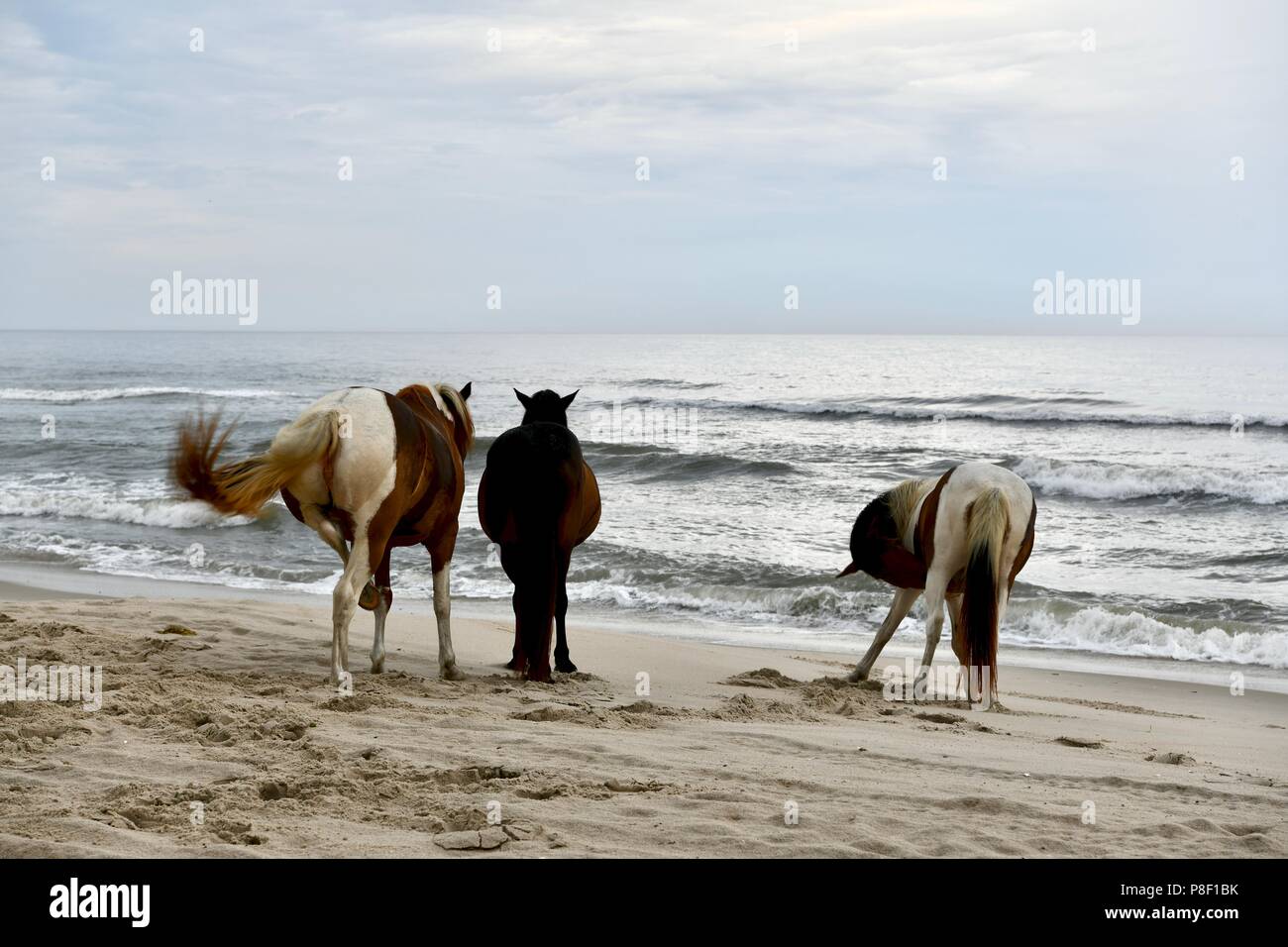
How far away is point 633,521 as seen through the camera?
1581cm

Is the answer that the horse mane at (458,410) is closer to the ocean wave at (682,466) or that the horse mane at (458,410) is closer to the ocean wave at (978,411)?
the ocean wave at (682,466)

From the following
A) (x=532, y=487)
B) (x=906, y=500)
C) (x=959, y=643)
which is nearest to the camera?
(x=532, y=487)

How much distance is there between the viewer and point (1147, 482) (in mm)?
19406

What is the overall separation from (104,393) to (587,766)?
3817 cm

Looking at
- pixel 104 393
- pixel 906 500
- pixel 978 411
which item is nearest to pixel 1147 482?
pixel 978 411

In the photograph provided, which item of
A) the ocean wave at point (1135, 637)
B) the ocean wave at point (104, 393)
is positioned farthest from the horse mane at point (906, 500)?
the ocean wave at point (104, 393)

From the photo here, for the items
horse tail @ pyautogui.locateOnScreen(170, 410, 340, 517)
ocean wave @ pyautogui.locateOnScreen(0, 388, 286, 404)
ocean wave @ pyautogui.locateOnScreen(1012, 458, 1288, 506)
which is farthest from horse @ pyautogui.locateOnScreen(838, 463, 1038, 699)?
ocean wave @ pyautogui.locateOnScreen(0, 388, 286, 404)

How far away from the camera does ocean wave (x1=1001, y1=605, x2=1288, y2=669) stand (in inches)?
370

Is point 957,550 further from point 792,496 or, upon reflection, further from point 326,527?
point 792,496

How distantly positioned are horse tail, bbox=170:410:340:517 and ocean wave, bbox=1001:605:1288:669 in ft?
21.8

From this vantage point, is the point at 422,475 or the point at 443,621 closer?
the point at 422,475

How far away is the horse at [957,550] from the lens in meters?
6.77

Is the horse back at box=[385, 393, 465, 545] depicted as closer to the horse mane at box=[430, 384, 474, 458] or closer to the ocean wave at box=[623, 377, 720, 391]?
the horse mane at box=[430, 384, 474, 458]
